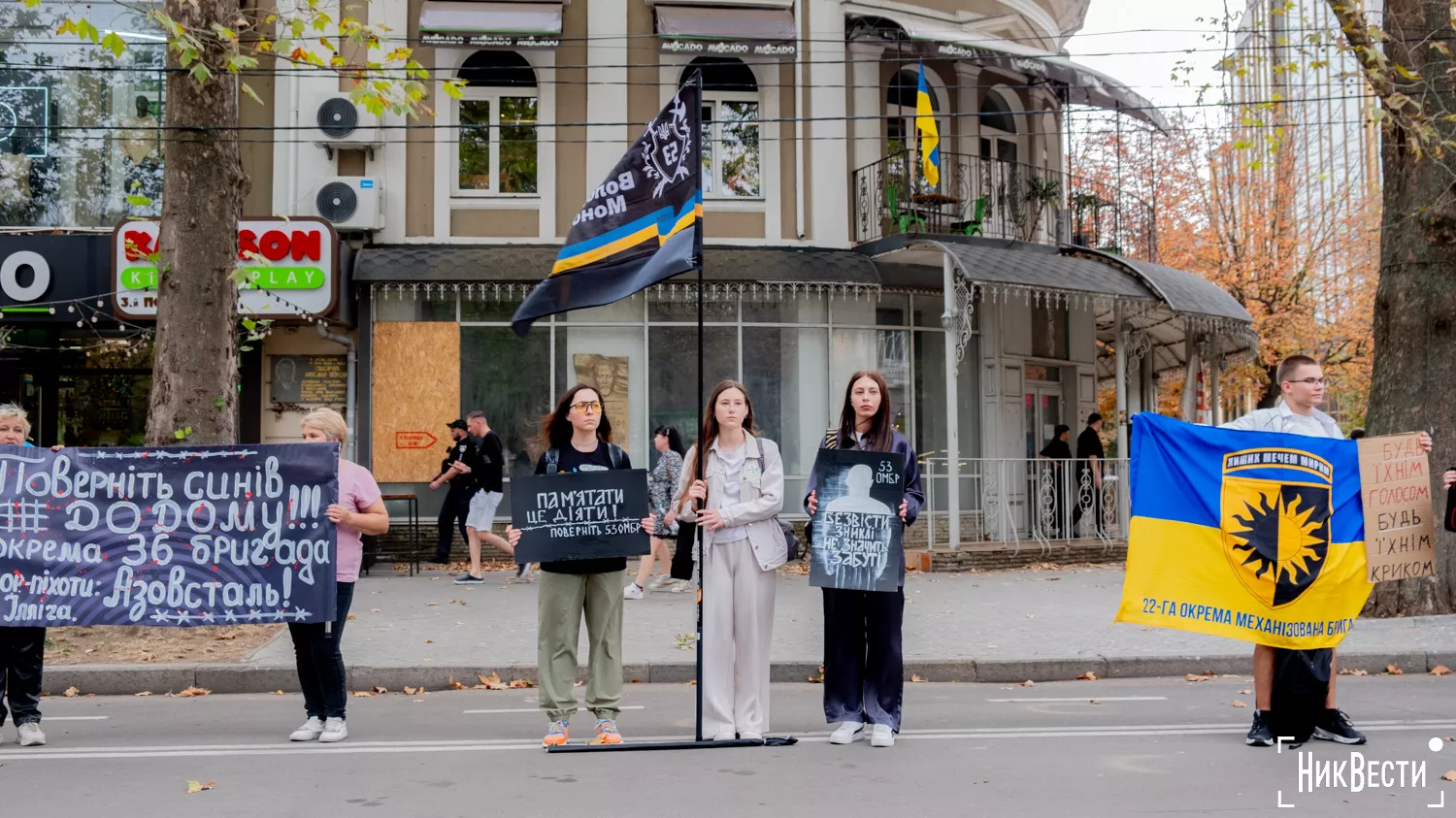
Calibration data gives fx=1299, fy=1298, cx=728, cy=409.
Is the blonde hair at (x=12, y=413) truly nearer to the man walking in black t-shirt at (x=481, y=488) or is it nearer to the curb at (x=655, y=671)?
the curb at (x=655, y=671)

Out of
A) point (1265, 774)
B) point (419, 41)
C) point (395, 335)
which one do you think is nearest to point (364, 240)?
point (395, 335)

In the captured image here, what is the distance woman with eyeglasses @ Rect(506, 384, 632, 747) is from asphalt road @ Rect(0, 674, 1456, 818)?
0.29 m

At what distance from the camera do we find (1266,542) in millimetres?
6660

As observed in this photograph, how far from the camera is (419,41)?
1728cm

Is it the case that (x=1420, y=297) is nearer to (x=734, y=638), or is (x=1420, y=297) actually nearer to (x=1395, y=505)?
(x=1395, y=505)

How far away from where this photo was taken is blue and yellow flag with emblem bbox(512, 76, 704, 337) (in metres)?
6.81

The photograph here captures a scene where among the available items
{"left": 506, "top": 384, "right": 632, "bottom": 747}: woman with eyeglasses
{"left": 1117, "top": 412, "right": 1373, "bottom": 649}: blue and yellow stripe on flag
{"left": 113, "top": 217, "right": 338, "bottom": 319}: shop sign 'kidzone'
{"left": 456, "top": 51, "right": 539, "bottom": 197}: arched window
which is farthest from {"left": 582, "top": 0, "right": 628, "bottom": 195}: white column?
{"left": 1117, "top": 412, "right": 1373, "bottom": 649}: blue and yellow stripe on flag

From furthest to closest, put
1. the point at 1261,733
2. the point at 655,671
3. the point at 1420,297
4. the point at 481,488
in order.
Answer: the point at 481,488, the point at 1420,297, the point at 655,671, the point at 1261,733

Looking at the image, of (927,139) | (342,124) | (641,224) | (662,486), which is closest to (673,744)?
(641,224)

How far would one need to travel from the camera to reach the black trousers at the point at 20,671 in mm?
6961

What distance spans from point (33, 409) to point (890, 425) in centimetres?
1509

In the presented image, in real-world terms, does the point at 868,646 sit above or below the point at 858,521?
below

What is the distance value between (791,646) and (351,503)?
13.4 ft

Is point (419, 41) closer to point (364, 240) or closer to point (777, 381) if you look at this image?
point (364, 240)
